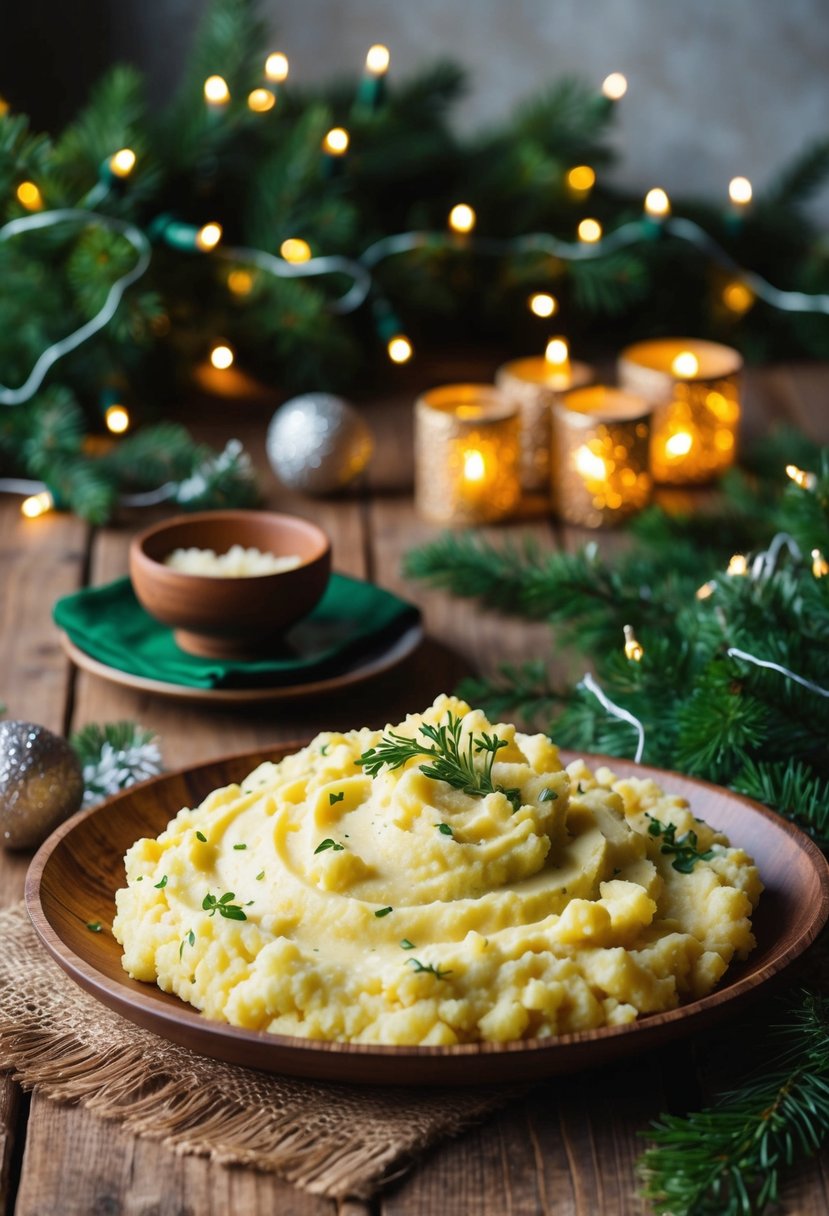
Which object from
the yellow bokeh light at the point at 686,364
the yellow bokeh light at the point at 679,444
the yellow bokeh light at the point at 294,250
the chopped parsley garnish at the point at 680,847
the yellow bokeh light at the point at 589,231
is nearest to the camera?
the chopped parsley garnish at the point at 680,847

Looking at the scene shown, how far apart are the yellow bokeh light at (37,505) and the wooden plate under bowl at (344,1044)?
1279mm

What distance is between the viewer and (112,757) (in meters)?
1.93

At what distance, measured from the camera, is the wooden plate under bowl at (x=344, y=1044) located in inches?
47.4

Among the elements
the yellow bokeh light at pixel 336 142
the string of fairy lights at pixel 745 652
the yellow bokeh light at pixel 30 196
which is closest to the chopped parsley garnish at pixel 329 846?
the string of fairy lights at pixel 745 652

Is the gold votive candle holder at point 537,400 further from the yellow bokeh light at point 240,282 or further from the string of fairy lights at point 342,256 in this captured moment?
the yellow bokeh light at point 240,282

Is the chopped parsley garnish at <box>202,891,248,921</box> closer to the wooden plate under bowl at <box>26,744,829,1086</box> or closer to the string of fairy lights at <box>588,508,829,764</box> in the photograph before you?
the wooden plate under bowl at <box>26,744,829,1086</box>

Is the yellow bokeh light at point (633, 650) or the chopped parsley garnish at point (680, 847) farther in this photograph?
the yellow bokeh light at point (633, 650)

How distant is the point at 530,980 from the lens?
4.11 feet

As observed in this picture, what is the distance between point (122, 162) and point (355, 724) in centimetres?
133

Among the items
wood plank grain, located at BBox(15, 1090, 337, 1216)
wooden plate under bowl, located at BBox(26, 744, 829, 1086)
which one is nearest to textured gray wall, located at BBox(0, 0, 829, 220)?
wooden plate under bowl, located at BBox(26, 744, 829, 1086)

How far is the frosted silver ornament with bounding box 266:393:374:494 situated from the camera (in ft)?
9.55

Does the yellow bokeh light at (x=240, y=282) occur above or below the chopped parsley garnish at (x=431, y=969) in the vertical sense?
above

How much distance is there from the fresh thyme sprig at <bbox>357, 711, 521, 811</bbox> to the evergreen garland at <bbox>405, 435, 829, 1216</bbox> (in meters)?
0.33

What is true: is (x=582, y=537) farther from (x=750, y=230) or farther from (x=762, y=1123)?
(x=762, y=1123)
